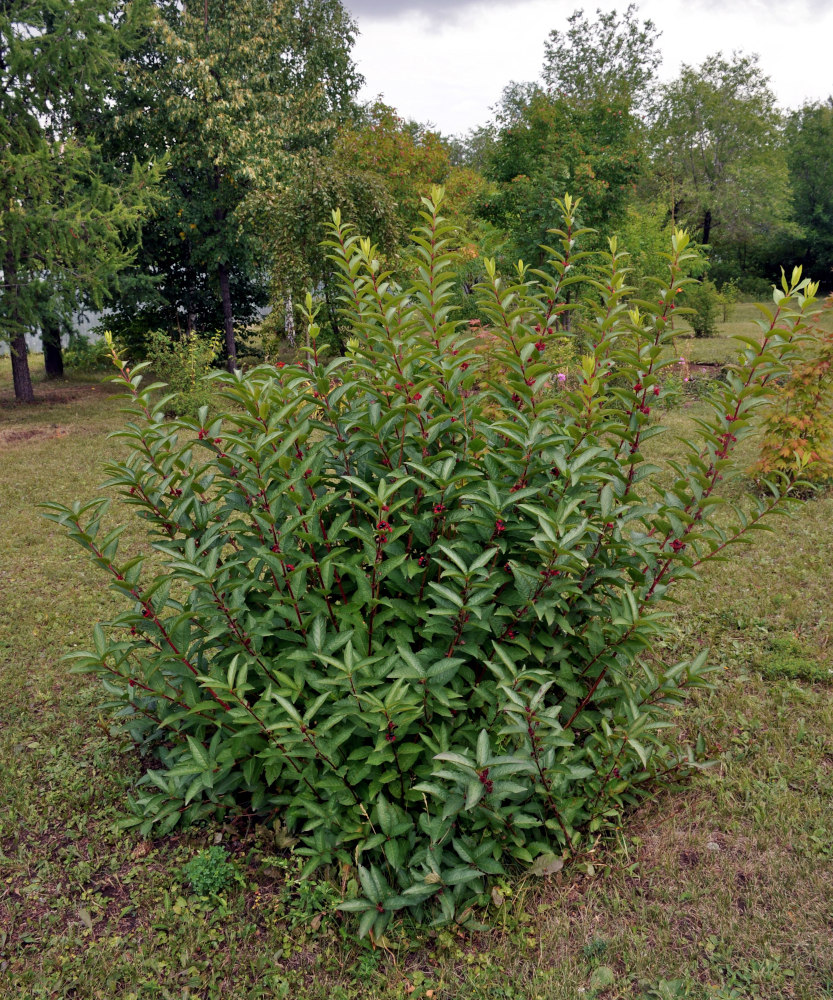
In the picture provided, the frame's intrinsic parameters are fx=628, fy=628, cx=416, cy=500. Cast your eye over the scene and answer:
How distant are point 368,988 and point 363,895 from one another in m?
0.26

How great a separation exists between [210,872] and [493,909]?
41.1 inches

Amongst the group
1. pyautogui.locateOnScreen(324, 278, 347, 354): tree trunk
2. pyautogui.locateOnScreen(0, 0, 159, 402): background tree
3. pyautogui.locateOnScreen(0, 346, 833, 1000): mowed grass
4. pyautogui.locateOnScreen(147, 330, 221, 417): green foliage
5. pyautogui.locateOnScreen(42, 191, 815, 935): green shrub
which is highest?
pyautogui.locateOnScreen(0, 0, 159, 402): background tree

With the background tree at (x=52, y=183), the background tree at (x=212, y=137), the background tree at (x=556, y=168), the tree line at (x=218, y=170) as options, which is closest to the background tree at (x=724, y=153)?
the tree line at (x=218, y=170)

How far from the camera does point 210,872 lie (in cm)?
232

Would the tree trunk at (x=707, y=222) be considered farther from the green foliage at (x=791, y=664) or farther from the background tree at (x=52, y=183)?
the green foliage at (x=791, y=664)

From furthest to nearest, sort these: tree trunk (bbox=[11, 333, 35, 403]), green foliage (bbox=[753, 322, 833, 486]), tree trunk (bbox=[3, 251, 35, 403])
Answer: tree trunk (bbox=[11, 333, 35, 403]) < tree trunk (bbox=[3, 251, 35, 403]) < green foliage (bbox=[753, 322, 833, 486])

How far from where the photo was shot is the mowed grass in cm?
203

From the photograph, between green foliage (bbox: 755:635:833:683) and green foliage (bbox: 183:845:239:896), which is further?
green foliage (bbox: 755:635:833:683)

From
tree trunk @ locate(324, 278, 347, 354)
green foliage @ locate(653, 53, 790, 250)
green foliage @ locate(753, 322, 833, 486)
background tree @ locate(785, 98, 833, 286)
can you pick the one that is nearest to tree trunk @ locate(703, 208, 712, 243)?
green foliage @ locate(653, 53, 790, 250)

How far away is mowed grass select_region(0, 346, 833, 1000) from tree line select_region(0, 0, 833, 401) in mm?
6069

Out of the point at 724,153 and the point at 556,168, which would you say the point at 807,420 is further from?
the point at 724,153

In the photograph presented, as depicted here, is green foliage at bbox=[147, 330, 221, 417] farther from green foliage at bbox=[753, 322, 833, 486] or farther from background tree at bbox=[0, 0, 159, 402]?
green foliage at bbox=[753, 322, 833, 486]

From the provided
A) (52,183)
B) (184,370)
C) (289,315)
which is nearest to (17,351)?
(52,183)

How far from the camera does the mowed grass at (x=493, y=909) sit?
2.03 metres
